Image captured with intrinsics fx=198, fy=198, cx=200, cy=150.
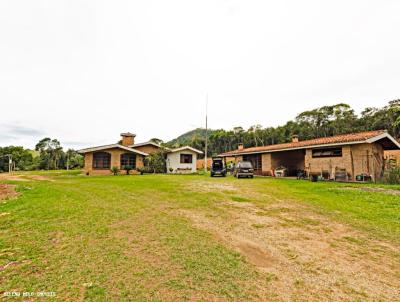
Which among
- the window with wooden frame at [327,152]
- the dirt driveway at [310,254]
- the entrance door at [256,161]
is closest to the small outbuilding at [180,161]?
the entrance door at [256,161]

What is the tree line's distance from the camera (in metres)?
42.8

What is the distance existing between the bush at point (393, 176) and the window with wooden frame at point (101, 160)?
81.2 ft

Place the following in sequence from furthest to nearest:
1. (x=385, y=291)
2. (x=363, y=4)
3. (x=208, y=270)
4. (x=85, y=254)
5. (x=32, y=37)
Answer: (x=32, y=37)
(x=363, y=4)
(x=85, y=254)
(x=208, y=270)
(x=385, y=291)

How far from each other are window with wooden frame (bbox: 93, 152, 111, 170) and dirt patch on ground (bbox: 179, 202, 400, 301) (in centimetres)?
2006

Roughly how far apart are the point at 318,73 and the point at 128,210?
20485mm

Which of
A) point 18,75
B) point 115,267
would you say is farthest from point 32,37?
point 115,267

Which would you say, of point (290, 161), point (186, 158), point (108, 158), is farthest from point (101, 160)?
point (290, 161)

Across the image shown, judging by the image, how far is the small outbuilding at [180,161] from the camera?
26.3 metres

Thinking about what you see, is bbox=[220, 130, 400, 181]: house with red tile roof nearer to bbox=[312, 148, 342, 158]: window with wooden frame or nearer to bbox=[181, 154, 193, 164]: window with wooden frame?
bbox=[312, 148, 342, 158]: window with wooden frame

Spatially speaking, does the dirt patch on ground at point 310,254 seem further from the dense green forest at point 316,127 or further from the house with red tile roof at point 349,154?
the dense green forest at point 316,127

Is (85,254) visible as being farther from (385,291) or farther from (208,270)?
(385,291)

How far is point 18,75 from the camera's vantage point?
14.9 meters

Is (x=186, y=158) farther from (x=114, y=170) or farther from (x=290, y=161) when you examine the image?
(x=290, y=161)

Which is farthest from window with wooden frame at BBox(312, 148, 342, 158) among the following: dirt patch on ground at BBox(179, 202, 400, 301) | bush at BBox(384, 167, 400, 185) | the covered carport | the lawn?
dirt patch on ground at BBox(179, 202, 400, 301)
